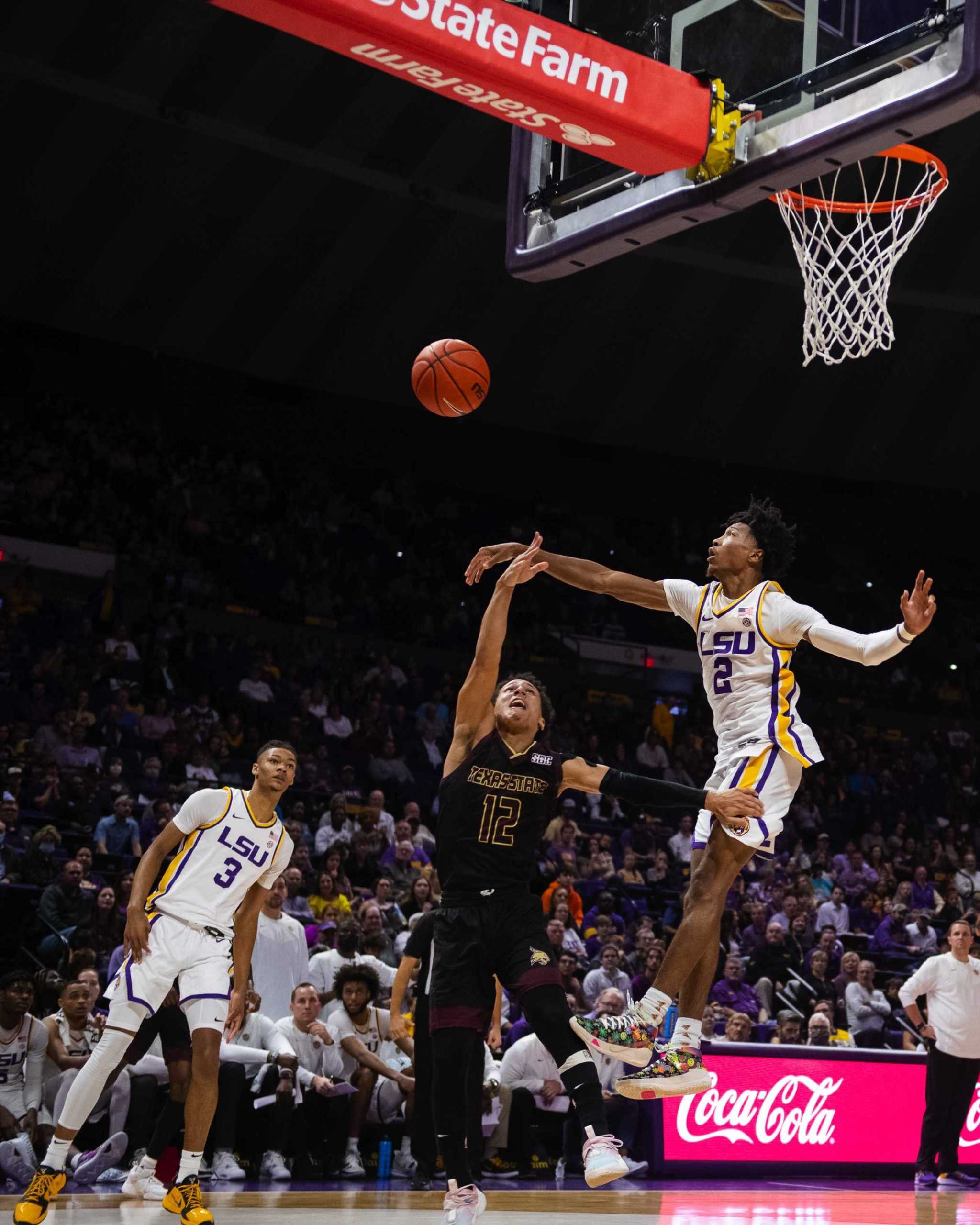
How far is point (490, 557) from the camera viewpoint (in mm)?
6336

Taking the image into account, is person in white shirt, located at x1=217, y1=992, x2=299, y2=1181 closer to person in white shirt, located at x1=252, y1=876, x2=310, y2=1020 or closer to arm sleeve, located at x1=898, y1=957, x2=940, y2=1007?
person in white shirt, located at x1=252, y1=876, x2=310, y2=1020

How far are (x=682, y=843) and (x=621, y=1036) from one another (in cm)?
1185

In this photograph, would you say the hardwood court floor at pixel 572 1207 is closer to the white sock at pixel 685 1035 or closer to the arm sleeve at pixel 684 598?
the white sock at pixel 685 1035

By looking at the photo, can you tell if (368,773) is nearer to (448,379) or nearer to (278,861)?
(278,861)

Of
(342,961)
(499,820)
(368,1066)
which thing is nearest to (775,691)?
(499,820)

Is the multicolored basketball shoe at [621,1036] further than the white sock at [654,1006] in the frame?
No

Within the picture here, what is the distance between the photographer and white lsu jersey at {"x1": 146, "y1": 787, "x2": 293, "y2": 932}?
22.6 ft

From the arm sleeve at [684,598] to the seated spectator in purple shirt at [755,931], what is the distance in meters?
8.76

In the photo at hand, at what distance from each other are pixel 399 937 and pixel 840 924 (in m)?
6.57

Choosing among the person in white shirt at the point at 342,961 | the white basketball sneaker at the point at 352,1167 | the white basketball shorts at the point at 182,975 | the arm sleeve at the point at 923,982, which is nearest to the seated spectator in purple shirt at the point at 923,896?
the arm sleeve at the point at 923,982

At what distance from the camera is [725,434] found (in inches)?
868

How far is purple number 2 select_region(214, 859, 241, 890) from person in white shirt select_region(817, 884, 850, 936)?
403 inches

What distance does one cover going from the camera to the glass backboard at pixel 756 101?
18.7ft

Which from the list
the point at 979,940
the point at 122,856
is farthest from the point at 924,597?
the point at 979,940
